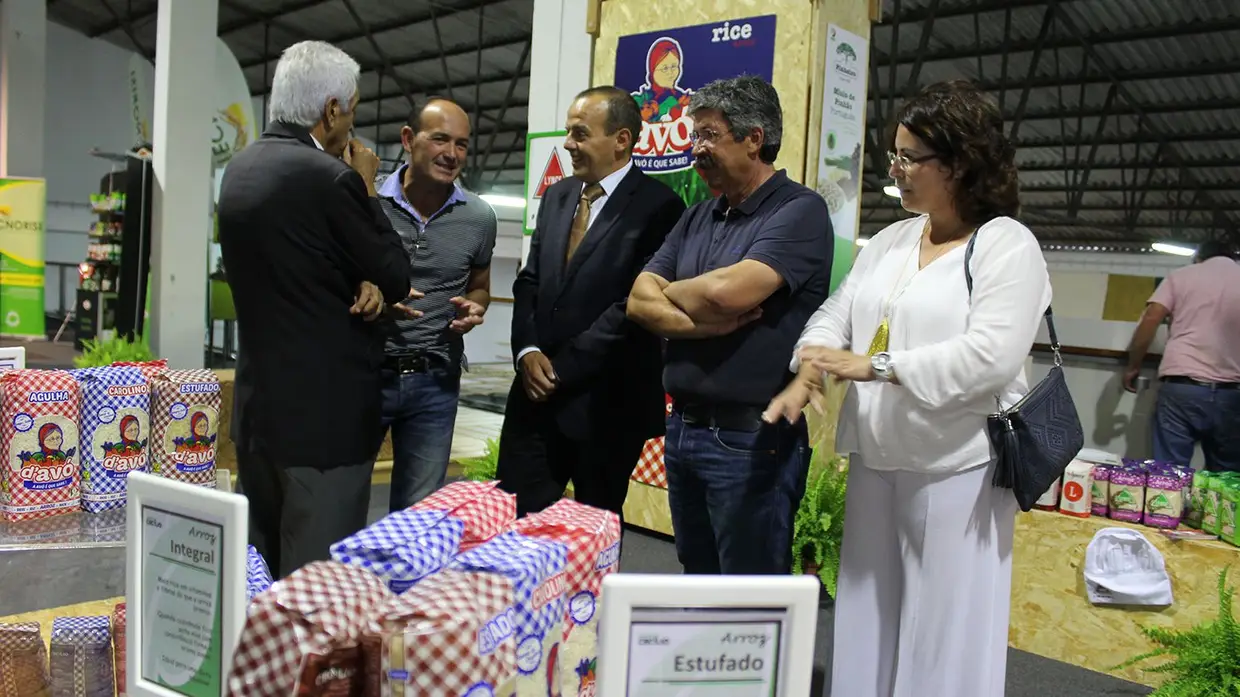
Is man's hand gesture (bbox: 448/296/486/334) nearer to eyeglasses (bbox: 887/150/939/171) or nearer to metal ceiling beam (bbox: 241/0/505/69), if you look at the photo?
eyeglasses (bbox: 887/150/939/171)

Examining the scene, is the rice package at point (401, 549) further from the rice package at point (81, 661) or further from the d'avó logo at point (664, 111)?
the d'avó logo at point (664, 111)

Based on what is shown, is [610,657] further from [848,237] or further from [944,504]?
[848,237]

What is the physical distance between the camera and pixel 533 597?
31.8 inches

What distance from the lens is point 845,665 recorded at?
5.98ft

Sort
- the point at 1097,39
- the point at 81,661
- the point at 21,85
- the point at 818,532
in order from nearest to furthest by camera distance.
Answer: the point at 81,661 < the point at 818,532 < the point at 21,85 < the point at 1097,39

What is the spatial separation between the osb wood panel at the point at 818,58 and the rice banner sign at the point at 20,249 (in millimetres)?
6977

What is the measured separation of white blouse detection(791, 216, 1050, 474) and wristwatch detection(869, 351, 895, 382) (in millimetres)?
11

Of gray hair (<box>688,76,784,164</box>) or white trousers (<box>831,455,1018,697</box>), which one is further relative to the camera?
gray hair (<box>688,76,784,164</box>)

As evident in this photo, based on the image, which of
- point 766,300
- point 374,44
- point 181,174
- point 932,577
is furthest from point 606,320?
point 374,44

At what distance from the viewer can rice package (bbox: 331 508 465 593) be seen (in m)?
0.82

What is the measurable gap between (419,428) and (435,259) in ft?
1.52

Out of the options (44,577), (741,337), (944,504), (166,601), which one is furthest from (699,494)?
(44,577)

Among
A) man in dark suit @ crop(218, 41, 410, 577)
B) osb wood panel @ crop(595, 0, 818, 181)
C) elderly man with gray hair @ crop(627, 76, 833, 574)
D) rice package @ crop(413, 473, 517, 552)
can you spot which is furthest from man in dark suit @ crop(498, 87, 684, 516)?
osb wood panel @ crop(595, 0, 818, 181)

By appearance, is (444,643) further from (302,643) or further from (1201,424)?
(1201,424)
